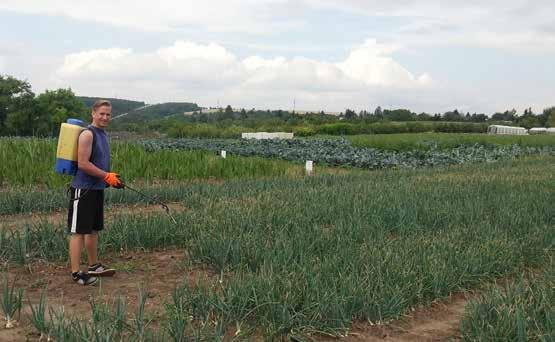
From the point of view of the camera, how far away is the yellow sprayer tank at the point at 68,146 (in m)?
4.60

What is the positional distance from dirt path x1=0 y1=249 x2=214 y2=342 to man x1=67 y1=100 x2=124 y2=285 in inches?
6.0

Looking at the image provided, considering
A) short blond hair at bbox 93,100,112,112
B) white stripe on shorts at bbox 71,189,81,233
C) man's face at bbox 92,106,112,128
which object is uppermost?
short blond hair at bbox 93,100,112,112

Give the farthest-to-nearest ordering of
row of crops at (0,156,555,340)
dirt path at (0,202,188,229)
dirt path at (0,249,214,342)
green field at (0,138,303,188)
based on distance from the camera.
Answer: green field at (0,138,303,188) < dirt path at (0,202,188,229) < dirt path at (0,249,214,342) < row of crops at (0,156,555,340)

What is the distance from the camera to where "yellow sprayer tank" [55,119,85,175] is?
4.60m

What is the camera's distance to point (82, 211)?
468cm

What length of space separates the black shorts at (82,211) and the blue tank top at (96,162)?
0.05 meters

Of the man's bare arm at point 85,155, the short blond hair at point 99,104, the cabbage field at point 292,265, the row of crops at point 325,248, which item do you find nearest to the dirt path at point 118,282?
the cabbage field at point 292,265

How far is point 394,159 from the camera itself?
20672 mm

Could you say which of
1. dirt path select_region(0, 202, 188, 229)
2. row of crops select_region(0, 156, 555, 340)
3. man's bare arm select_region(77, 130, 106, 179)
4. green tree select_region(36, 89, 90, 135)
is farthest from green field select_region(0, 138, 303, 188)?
green tree select_region(36, 89, 90, 135)

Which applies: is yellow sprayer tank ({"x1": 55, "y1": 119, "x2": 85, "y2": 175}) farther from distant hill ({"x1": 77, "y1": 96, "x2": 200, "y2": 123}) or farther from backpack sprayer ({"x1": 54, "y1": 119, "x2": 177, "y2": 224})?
distant hill ({"x1": 77, "y1": 96, "x2": 200, "y2": 123})

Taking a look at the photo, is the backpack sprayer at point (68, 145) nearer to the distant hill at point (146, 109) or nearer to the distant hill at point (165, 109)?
the distant hill at point (146, 109)

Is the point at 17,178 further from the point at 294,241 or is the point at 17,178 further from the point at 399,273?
the point at 399,273

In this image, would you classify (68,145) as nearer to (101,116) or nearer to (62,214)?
(101,116)

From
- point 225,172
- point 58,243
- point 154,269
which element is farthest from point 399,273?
point 225,172
